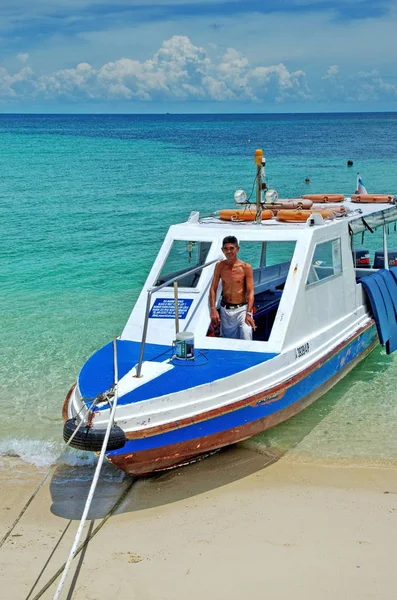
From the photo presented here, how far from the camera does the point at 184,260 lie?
10.4 m

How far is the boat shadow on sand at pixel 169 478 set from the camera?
785 cm

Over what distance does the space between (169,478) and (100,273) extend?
1213 centimetres

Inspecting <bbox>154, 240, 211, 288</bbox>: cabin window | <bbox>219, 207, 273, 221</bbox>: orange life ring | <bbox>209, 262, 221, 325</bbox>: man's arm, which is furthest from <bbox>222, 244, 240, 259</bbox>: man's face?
<bbox>219, 207, 273, 221</bbox>: orange life ring

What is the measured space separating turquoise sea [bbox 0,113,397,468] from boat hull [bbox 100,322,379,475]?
0.64m

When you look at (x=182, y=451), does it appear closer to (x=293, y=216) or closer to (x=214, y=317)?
(x=214, y=317)

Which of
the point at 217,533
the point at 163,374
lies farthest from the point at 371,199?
the point at 217,533

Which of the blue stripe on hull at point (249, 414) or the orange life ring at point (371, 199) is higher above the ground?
the orange life ring at point (371, 199)

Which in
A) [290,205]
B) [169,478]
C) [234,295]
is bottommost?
[169,478]

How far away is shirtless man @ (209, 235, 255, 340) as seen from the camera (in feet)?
30.7

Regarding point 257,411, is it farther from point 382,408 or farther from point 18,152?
point 18,152

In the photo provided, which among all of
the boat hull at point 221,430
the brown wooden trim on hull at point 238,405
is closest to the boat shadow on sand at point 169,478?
the boat hull at point 221,430

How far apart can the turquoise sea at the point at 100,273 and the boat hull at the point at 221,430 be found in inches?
25.4

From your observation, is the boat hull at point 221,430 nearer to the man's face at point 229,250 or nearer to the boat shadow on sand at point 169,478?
the boat shadow on sand at point 169,478

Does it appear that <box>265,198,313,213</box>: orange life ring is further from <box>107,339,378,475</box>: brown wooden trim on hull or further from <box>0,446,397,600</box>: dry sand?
<box>0,446,397,600</box>: dry sand
